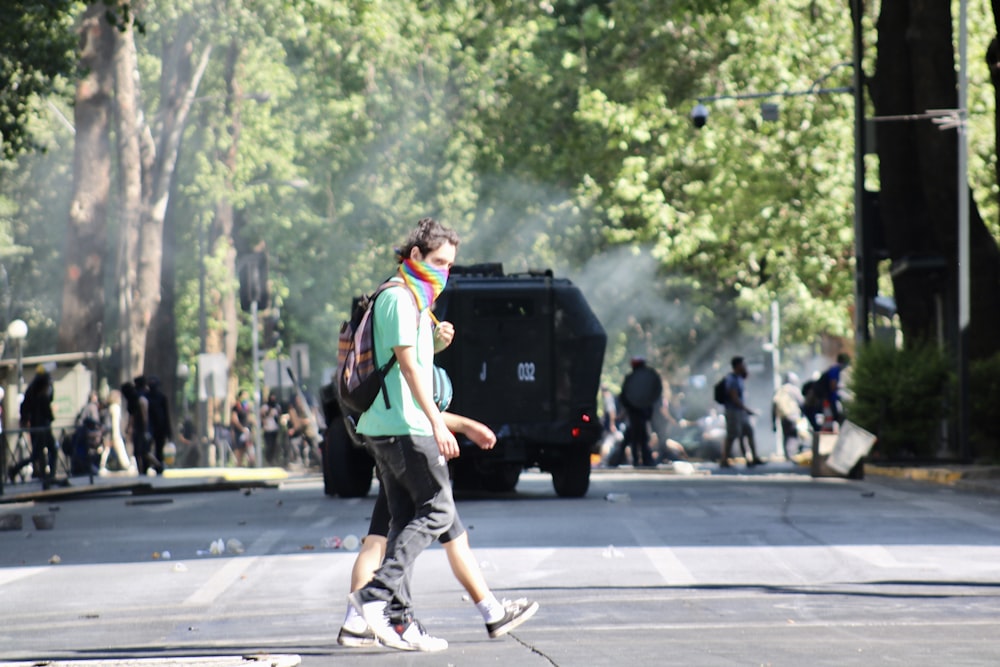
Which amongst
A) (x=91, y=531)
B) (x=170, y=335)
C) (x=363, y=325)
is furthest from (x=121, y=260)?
(x=363, y=325)

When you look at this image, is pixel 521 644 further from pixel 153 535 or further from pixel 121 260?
pixel 121 260

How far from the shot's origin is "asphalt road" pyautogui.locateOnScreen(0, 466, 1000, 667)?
28.2 feet

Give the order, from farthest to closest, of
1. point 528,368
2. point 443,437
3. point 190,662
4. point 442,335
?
point 528,368 → point 442,335 → point 443,437 → point 190,662

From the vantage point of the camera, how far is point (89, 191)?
40406mm

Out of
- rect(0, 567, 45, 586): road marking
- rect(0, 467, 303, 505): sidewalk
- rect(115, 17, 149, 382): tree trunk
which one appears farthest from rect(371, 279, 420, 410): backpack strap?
rect(115, 17, 149, 382): tree trunk

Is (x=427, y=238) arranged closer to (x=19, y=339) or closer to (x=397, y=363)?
(x=397, y=363)

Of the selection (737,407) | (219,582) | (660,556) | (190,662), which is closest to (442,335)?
(190,662)

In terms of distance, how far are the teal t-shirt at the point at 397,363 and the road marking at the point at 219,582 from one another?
268 cm

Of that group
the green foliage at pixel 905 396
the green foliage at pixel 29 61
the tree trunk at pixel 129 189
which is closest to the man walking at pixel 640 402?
the green foliage at pixel 905 396

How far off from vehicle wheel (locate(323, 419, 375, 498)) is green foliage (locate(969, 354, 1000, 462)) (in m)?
8.19

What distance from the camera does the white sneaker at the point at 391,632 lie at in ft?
27.9

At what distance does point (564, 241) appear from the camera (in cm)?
4778

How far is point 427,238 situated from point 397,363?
0.53m

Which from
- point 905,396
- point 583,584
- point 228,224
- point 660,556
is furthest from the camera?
point 228,224
